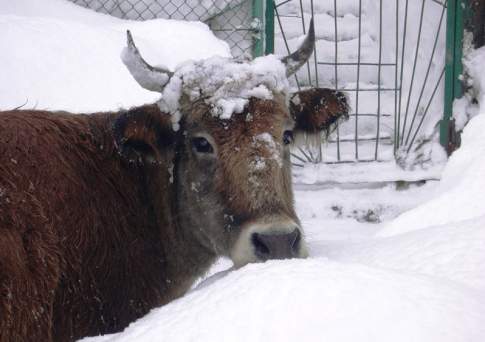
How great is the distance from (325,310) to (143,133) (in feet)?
6.56

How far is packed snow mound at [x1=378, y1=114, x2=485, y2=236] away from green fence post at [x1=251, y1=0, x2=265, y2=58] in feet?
10.1

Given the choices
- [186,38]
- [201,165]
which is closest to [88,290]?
[201,165]

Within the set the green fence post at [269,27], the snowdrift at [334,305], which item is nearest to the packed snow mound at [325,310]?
the snowdrift at [334,305]

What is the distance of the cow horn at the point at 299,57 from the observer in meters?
3.81

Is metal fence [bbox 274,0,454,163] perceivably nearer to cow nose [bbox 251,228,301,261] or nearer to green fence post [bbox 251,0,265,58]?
green fence post [bbox 251,0,265,58]

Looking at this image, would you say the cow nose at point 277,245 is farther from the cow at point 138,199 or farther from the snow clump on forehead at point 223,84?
the snow clump on forehead at point 223,84

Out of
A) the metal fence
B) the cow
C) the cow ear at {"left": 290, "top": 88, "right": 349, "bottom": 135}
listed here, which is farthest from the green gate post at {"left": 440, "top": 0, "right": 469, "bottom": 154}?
the cow

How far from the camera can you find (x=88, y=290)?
3174 mm

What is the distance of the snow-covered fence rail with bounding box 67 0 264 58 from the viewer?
8141 millimetres

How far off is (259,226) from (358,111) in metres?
5.32

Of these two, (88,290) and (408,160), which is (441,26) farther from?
(88,290)

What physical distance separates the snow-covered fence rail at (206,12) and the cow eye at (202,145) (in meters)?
Answer: 4.70

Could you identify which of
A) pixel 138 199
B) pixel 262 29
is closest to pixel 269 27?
pixel 262 29

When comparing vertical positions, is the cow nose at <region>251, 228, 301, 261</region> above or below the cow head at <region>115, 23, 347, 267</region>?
below
